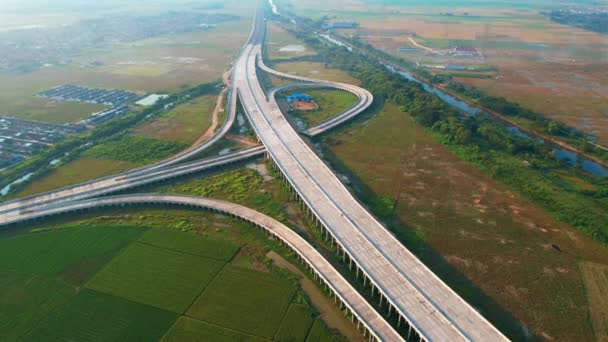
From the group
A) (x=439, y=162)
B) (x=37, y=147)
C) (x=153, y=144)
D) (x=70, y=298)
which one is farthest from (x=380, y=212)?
(x=37, y=147)

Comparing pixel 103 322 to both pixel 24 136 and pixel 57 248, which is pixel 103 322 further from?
pixel 24 136

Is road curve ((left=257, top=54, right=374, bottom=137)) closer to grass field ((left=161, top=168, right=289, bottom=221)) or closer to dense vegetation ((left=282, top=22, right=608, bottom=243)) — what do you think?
dense vegetation ((left=282, top=22, right=608, bottom=243))

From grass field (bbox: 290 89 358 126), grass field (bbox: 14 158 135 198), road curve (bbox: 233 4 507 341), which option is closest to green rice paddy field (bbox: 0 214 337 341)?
road curve (bbox: 233 4 507 341)

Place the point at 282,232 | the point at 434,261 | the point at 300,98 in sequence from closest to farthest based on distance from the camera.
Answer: the point at 434,261 < the point at 282,232 < the point at 300,98

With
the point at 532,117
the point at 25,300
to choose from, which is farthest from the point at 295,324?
the point at 532,117

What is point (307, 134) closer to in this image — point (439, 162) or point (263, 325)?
point (439, 162)

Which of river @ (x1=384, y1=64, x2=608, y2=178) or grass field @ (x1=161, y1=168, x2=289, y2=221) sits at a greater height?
river @ (x1=384, y1=64, x2=608, y2=178)
